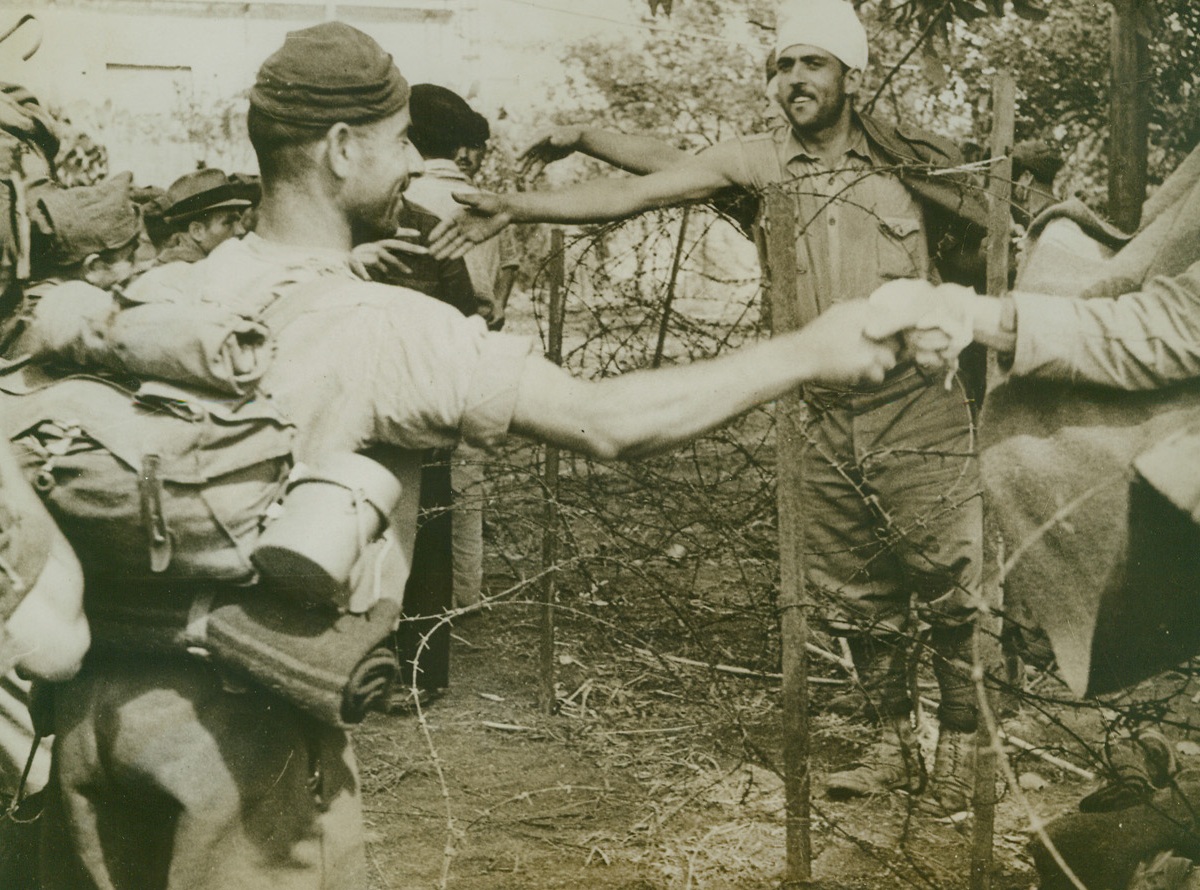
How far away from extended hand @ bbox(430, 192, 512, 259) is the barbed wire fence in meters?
0.65

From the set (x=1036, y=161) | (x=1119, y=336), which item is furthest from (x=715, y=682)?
(x=1036, y=161)

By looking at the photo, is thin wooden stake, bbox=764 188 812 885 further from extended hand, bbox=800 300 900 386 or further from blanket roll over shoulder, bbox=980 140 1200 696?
extended hand, bbox=800 300 900 386

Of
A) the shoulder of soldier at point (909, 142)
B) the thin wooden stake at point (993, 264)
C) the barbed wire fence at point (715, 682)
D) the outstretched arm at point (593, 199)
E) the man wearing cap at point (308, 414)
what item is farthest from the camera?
the shoulder of soldier at point (909, 142)

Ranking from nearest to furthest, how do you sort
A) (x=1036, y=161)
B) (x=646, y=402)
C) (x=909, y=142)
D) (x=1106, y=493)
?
(x=646, y=402)
(x=1106, y=493)
(x=1036, y=161)
(x=909, y=142)

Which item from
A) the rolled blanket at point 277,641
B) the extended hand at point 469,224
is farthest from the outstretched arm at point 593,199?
the rolled blanket at point 277,641

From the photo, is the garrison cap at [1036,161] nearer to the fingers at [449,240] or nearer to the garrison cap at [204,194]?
the fingers at [449,240]

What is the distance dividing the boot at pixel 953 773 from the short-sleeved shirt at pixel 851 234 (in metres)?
1.73

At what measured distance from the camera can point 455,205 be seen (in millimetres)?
4035

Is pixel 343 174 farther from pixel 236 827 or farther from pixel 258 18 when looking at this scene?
pixel 236 827

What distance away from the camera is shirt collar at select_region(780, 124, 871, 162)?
14.0 feet

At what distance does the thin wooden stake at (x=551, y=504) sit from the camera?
5215 mm

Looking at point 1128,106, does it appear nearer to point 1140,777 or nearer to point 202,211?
point 1140,777

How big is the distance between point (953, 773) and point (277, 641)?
2.94 m

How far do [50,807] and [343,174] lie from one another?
5.01 feet
